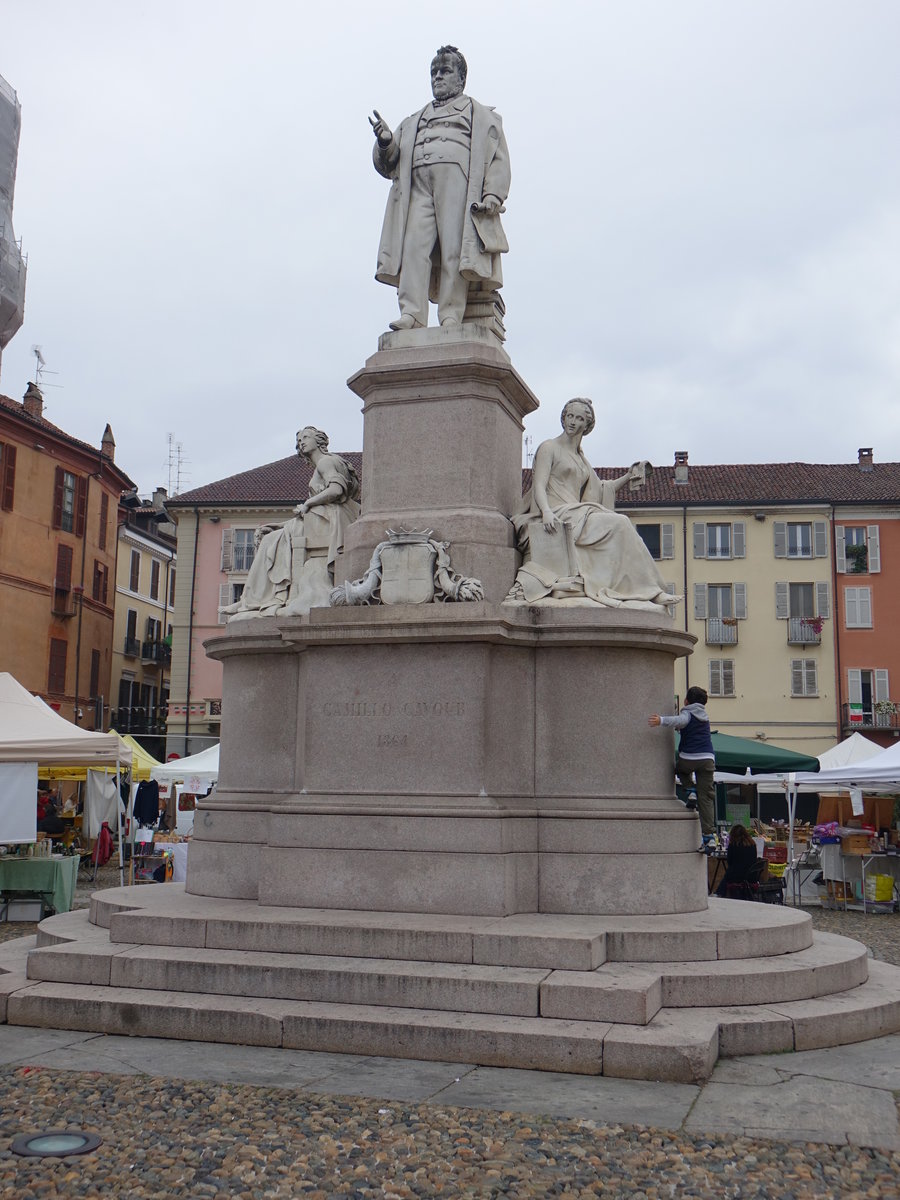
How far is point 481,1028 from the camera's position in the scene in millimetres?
6688

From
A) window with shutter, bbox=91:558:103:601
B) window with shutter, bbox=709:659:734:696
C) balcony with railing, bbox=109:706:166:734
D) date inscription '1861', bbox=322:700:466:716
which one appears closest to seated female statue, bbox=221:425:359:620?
date inscription '1861', bbox=322:700:466:716

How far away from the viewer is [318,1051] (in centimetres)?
691

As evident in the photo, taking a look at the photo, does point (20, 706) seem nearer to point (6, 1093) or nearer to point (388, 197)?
point (388, 197)

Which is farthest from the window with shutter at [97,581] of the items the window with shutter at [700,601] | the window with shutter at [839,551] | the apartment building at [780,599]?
the window with shutter at [839,551]

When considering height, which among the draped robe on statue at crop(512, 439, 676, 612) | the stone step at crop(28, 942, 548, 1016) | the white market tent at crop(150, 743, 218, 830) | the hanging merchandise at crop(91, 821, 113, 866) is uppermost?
the draped robe on statue at crop(512, 439, 676, 612)

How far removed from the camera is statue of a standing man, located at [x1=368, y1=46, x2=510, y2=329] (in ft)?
34.4

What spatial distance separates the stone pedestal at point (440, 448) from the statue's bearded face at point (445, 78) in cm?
224

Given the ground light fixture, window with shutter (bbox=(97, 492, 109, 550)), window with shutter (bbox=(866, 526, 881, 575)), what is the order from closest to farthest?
the ground light fixture, window with shutter (bbox=(866, 526, 881, 575)), window with shutter (bbox=(97, 492, 109, 550))

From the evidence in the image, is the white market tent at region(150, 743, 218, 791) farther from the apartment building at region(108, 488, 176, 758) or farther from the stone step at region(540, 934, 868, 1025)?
the apartment building at region(108, 488, 176, 758)

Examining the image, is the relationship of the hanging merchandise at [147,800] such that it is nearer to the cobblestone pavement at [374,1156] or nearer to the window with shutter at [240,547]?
the cobblestone pavement at [374,1156]

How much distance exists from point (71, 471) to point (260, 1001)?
40.4m

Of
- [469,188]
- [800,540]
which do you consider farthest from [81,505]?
[469,188]

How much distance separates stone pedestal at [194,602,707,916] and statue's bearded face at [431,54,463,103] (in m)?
4.84

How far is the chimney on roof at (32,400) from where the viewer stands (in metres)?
44.7
